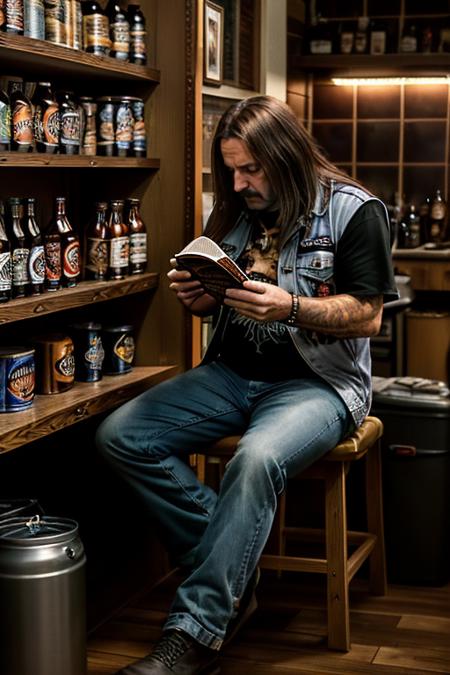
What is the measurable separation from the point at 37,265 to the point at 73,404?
347 mm

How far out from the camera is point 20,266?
8.24 feet

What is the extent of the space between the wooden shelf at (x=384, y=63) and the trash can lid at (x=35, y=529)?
14.0ft

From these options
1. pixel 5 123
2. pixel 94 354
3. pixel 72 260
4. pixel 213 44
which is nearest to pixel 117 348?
pixel 94 354

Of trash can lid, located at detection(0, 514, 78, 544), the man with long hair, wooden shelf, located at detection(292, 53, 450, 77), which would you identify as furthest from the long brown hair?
wooden shelf, located at detection(292, 53, 450, 77)

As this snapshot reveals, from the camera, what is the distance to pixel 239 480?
2.49 m

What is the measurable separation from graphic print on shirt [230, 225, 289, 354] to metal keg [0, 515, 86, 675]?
0.78 meters

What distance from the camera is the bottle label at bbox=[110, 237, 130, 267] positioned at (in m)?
2.97

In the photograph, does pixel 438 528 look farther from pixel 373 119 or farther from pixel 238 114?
pixel 373 119

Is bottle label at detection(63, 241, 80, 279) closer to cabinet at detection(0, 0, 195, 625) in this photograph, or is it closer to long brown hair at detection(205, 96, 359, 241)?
cabinet at detection(0, 0, 195, 625)

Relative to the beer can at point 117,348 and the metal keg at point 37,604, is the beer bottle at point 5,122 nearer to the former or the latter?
the beer can at point 117,348

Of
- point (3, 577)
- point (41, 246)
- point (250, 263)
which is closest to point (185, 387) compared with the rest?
point (250, 263)

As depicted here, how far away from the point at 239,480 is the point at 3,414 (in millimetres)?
559

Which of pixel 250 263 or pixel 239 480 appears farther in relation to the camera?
pixel 250 263

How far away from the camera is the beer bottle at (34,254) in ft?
8.41
